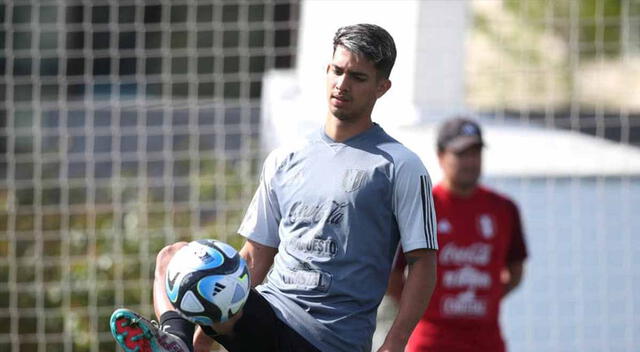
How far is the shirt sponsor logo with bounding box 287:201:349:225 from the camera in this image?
4.06 meters

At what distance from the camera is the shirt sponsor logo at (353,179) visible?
4.05 meters

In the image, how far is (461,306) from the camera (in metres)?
5.82

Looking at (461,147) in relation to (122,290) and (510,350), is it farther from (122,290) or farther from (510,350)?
(122,290)

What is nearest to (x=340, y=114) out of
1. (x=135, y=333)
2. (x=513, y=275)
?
(x=135, y=333)

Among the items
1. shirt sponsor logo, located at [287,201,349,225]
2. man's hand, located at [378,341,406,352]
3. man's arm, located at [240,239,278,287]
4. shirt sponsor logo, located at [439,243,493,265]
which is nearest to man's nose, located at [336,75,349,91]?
shirt sponsor logo, located at [287,201,349,225]

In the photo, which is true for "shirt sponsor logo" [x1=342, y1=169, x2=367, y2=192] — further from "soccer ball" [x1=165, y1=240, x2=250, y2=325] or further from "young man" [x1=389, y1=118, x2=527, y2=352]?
"young man" [x1=389, y1=118, x2=527, y2=352]

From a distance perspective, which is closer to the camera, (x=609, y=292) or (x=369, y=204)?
(x=369, y=204)

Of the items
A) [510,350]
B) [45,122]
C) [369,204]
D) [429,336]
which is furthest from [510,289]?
[45,122]

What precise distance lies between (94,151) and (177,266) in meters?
5.48

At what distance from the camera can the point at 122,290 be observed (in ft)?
26.2

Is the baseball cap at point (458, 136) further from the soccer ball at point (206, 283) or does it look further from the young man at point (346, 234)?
the soccer ball at point (206, 283)

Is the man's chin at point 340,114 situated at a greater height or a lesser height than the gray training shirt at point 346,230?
greater

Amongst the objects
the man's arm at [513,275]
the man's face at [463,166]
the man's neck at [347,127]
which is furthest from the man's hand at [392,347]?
the man's arm at [513,275]

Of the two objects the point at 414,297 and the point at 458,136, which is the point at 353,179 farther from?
the point at 458,136
